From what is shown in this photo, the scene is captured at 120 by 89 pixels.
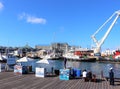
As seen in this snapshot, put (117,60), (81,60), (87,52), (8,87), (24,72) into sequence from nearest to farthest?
(8,87), (24,72), (117,60), (81,60), (87,52)

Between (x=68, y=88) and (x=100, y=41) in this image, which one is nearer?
(x=68, y=88)

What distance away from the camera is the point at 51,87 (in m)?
23.2

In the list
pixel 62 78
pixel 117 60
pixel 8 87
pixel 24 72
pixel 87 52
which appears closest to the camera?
pixel 8 87

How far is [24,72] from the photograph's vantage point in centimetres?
3569

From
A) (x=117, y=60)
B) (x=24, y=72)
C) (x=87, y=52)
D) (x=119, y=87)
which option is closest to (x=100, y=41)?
(x=117, y=60)

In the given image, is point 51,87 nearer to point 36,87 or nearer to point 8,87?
point 36,87

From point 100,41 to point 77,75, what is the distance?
391ft

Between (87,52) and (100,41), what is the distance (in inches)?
1445

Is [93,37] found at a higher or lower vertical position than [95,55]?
higher

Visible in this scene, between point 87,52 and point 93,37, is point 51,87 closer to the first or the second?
point 93,37

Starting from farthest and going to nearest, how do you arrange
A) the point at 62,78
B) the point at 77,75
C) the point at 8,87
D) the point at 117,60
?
1. the point at 117,60
2. the point at 77,75
3. the point at 62,78
4. the point at 8,87

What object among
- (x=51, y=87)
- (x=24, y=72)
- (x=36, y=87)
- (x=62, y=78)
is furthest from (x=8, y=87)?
(x=24, y=72)

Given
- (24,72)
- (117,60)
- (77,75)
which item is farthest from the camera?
(117,60)

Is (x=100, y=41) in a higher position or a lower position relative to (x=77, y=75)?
higher
